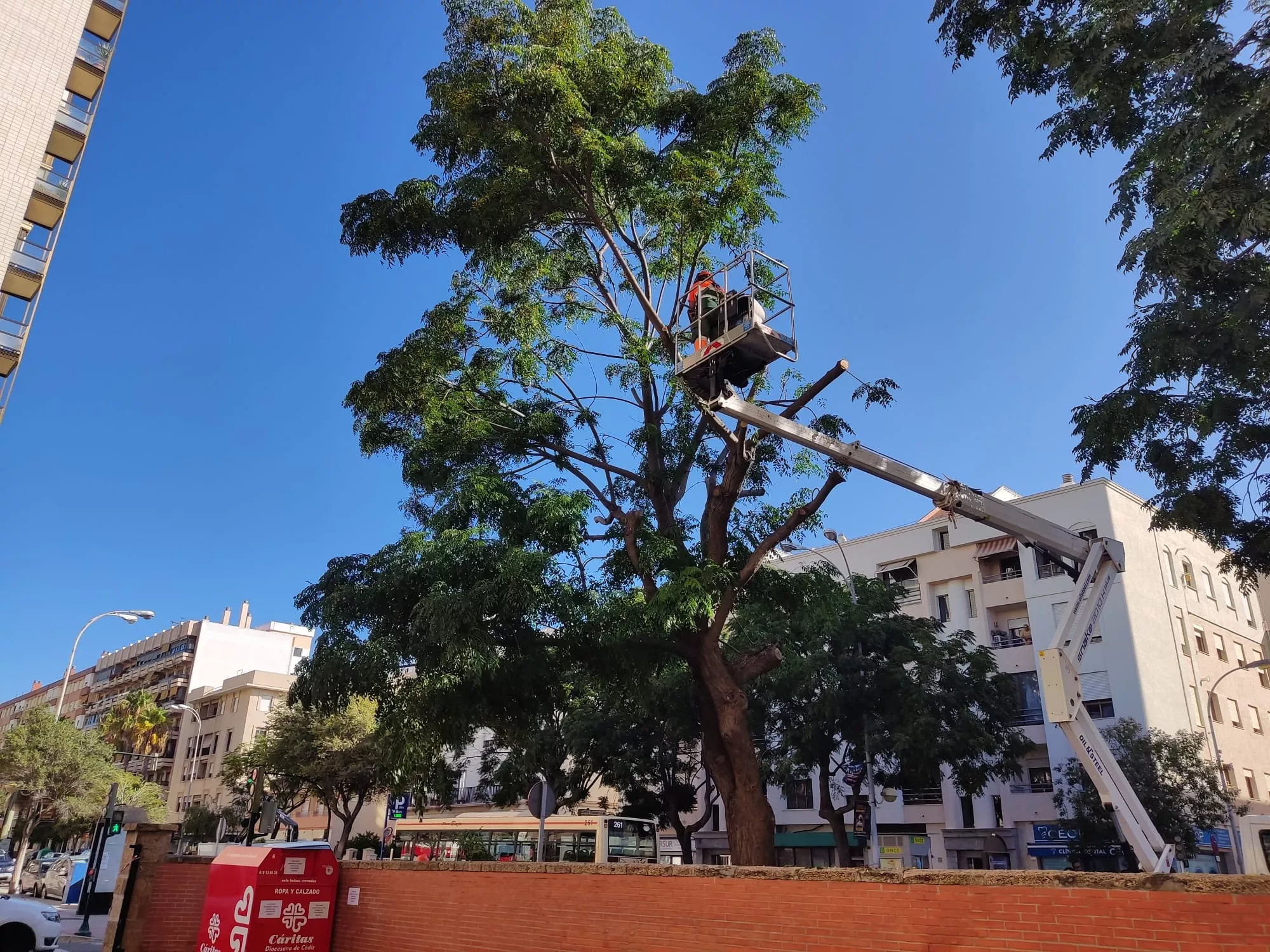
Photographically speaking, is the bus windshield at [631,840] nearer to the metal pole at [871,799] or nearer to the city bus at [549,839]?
the city bus at [549,839]

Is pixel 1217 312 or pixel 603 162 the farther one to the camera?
pixel 603 162

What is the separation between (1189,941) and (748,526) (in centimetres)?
1003

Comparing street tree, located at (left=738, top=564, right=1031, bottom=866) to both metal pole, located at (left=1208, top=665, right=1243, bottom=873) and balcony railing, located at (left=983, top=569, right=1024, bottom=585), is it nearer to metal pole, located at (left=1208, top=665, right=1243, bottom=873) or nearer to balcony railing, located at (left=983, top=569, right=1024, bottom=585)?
metal pole, located at (left=1208, top=665, right=1243, bottom=873)

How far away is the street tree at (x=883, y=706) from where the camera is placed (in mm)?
27953

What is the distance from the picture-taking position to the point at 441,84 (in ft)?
48.5

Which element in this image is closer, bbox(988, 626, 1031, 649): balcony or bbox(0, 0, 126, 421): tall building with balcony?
bbox(0, 0, 126, 421): tall building with balcony

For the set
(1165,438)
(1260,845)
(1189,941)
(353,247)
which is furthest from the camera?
(353,247)

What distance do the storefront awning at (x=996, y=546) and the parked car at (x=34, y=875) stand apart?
3952 cm

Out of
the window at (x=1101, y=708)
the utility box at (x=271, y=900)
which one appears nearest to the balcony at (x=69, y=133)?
Result: the utility box at (x=271, y=900)

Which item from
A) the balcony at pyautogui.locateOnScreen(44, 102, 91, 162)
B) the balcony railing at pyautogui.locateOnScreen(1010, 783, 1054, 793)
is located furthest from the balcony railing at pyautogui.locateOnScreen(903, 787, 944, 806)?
the balcony at pyautogui.locateOnScreen(44, 102, 91, 162)

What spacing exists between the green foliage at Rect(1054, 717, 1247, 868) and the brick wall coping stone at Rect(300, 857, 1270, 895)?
24002 mm

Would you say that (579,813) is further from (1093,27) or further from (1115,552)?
(1093,27)

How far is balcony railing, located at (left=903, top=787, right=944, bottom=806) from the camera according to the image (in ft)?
120

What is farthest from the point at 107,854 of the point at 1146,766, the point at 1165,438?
the point at 1146,766
